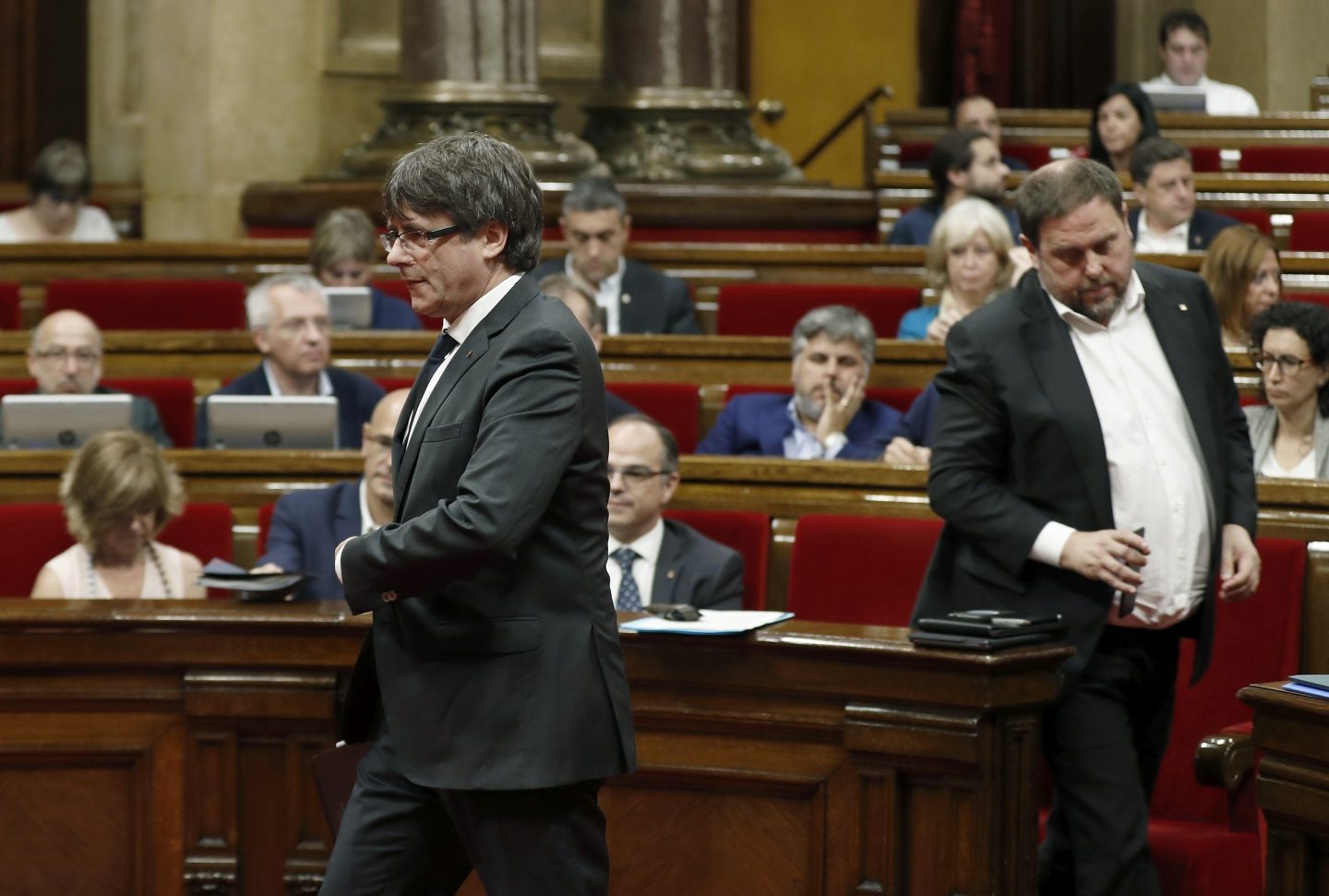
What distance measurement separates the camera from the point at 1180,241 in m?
5.95

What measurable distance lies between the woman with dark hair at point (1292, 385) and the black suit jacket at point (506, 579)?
2129mm

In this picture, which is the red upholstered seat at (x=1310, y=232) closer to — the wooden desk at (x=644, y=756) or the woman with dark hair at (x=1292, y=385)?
the woman with dark hair at (x=1292, y=385)

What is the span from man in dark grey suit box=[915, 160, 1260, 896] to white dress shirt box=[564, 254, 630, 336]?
2.88m

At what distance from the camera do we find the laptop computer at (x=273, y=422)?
13.9 feet

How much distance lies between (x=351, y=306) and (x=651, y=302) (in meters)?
0.85

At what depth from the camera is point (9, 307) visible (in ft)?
20.3

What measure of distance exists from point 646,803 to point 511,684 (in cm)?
81

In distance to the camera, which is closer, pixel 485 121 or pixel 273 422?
pixel 273 422

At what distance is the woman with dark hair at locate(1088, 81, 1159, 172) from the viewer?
6996 millimetres

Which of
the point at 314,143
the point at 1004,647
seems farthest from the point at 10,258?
the point at 1004,647

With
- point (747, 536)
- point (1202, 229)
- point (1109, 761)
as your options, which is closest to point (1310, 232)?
point (1202, 229)

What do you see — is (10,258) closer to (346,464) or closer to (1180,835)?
(346,464)

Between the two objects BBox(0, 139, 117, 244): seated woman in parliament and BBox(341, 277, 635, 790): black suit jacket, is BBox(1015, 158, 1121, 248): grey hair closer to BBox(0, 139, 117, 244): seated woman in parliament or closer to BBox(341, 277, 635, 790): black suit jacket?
BBox(341, 277, 635, 790): black suit jacket

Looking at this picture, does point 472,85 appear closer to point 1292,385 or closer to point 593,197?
point 593,197
